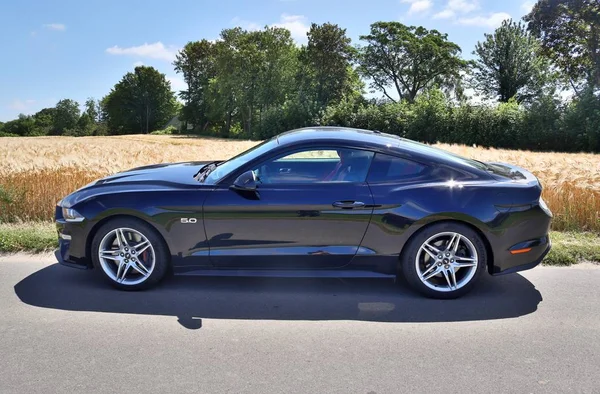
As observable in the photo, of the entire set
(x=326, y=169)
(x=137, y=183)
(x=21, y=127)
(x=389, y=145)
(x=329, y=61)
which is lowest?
(x=137, y=183)

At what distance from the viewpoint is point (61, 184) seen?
25.1 ft

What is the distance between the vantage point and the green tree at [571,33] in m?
38.8

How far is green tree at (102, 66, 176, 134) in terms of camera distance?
3386 inches

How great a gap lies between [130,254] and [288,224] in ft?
4.71

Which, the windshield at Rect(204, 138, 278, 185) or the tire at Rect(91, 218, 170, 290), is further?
the windshield at Rect(204, 138, 278, 185)

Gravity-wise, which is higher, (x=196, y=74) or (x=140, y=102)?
(x=196, y=74)

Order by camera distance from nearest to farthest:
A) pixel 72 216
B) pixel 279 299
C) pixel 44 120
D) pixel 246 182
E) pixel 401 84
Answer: pixel 246 182
pixel 279 299
pixel 72 216
pixel 401 84
pixel 44 120

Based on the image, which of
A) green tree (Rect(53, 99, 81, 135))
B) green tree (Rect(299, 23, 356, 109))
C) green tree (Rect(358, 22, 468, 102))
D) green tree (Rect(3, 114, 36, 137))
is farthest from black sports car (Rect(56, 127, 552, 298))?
green tree (Rect(53, 99, 81, 135))

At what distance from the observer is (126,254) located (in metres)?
4.30

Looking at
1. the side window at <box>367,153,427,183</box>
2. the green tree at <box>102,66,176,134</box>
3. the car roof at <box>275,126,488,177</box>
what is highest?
the green tree at <box>102,66,176,134</box>

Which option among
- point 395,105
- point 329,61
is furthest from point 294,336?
point 329,61

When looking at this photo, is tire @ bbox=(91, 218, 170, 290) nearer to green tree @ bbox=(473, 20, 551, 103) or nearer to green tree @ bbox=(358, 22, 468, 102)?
green tree @ bbox=(473, 20, 551, 103)

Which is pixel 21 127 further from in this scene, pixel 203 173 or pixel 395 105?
pixel 203 173

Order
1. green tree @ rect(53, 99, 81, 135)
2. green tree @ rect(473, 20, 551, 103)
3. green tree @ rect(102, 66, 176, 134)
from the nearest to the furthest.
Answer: green tree @ rect(473, 20, 551, 103) → green tree @ rect(102, 66, 176, 134) → green tree @ rect(53, 99, 81, 135)
